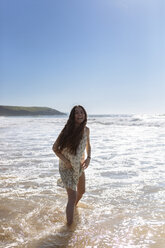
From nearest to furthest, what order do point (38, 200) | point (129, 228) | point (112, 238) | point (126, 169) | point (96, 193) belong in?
point (112, 238) → point (129, 228) → point (38, 200) → point (96, 193) → point (126, 169)

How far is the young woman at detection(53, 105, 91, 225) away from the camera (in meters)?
3.92

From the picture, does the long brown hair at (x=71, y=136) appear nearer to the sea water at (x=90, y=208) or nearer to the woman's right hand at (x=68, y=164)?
the woman's right hand at (x=68, y=164)

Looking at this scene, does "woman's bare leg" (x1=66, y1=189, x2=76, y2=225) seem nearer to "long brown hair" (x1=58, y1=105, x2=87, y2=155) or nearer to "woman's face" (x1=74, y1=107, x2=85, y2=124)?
"long brown hair" (x1=58, y1=105, x2=87, y2=155)

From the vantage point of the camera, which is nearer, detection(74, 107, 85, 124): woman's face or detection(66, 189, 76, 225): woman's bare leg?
detection(66, 189, 76, 225): woman's bare leg

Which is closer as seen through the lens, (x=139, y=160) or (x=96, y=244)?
(x=96, y=244)

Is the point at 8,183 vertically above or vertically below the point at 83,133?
below

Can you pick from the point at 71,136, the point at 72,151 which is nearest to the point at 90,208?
the point at 72,151

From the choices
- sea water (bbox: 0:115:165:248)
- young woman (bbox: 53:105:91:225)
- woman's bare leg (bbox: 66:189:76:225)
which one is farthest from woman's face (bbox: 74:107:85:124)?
sea water (bbox: 0:115:165:248)

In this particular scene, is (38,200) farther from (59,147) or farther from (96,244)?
(96,244)

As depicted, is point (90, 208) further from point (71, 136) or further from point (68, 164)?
Result: point (71, 136)

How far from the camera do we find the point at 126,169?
7.54 meters

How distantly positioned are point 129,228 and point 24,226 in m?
1.65

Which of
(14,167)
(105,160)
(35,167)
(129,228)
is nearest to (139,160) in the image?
(105,160)

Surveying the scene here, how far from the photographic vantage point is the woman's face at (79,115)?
4018mm
